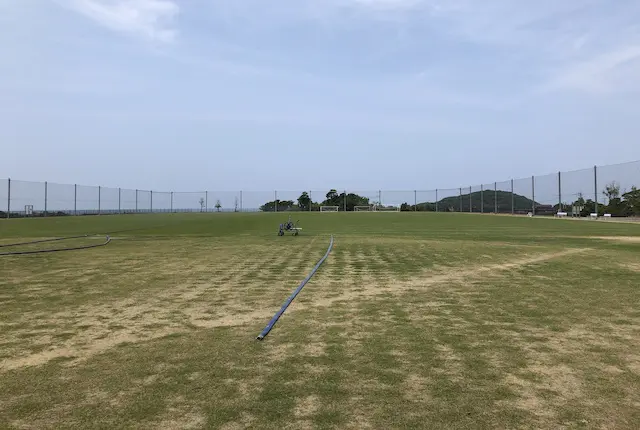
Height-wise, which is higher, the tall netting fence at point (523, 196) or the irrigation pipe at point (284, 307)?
the tall netting fence at point (523, 196)

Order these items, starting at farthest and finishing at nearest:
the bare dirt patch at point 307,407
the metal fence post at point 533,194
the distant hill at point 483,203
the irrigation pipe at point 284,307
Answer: the distant hill at point 483,203 → the metal fence post at point 533,194 → the irrigation pipe at point 284,307 → the bare dirt patch at point 307,407

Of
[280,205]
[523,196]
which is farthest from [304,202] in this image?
[523,196]

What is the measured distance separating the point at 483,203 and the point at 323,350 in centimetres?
4742

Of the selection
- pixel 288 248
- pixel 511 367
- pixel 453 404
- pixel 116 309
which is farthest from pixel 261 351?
pixel 288 248

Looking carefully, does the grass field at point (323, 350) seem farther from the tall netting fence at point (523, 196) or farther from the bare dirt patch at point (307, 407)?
the tall netting fence at point (523, 196)

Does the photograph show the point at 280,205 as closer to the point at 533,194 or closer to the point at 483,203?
the point at 483,203

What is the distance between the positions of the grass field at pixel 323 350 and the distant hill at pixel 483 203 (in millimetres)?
36857

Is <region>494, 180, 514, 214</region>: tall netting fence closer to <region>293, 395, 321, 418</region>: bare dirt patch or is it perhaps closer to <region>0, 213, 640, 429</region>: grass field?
<region>0, 213, 640, 429</region>: grass field

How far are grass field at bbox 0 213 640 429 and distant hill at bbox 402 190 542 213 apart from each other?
3686cm

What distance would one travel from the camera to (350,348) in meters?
3.74

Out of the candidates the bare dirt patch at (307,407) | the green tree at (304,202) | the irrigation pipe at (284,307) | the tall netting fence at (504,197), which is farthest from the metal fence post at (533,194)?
the bare dirt patch at (307,407)

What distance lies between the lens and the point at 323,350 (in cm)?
369

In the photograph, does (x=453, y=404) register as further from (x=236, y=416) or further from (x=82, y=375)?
(x=82, y=375)

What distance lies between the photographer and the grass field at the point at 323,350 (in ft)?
8.37
